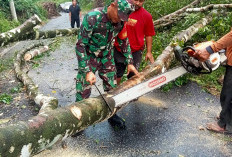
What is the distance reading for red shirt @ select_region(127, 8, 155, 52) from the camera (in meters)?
3.51

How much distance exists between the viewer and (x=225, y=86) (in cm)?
303

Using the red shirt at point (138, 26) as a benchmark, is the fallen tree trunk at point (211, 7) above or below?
below

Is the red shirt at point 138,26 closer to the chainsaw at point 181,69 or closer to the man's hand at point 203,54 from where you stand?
the chainsaw at point 181,69

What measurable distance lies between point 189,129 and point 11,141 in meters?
2.31

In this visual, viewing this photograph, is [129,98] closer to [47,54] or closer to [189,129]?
[189,129]

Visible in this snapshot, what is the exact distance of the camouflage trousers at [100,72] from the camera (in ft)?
9.77

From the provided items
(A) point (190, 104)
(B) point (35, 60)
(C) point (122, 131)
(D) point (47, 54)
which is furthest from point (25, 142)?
(D) point (47, 54)

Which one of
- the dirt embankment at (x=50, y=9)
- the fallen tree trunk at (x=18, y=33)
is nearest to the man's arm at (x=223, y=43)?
the fallen tree trunk at (x=18, y=33)

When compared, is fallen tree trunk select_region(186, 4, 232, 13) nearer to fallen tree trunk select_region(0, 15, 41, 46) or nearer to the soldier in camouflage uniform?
fallen tree trunk select_region(0, 15, 41, 46)

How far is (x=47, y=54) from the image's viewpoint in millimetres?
7781

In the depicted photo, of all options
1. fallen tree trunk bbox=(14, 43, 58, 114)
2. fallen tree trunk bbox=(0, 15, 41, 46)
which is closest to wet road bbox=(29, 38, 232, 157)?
fallen tree trunk bbox=(14, 43, 58, 114)

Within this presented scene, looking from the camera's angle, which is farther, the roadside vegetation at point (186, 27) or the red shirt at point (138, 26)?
the roadside vegetation at point (186, 27)

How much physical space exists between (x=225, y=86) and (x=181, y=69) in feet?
1.86

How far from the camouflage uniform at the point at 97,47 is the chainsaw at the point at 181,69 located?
0.44 meters
